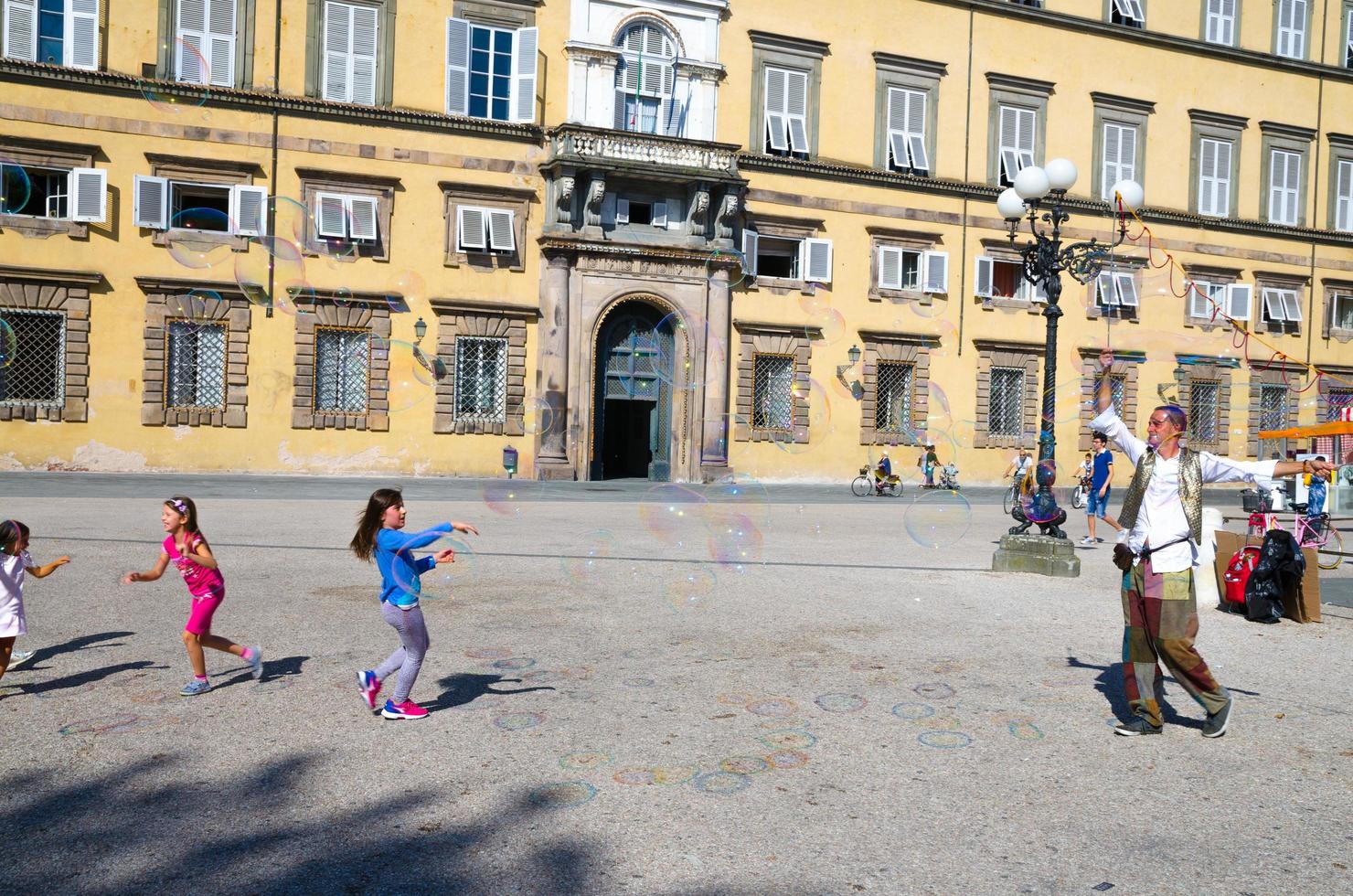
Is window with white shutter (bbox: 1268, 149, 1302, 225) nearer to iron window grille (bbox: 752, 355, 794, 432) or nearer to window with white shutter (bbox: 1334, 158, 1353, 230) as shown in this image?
window with white shutter (bbox: 1334, 158, 1353, 230)

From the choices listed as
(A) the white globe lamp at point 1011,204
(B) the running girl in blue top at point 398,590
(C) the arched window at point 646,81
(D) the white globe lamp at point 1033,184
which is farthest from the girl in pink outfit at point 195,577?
(C) the arched window at point 646,81

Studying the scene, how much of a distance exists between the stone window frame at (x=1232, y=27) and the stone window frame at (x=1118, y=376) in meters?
10.1

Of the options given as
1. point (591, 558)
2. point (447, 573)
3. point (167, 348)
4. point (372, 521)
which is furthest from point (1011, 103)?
point (372, 521)

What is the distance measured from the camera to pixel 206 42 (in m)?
27.5

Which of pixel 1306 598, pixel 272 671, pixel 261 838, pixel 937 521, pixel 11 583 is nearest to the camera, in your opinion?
pixel 261 838

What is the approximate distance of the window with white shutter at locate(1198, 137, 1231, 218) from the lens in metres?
37.4

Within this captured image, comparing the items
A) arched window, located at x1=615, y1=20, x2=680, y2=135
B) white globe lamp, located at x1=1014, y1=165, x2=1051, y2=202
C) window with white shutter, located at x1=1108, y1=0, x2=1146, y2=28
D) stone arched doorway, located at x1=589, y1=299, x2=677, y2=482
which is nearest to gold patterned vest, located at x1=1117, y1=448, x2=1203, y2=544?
white globe lamp, located at x1=1014, y1=165, x2=1051, y2=202

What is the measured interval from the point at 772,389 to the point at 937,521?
485 inches

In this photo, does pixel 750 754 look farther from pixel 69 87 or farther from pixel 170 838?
pixel 69 87

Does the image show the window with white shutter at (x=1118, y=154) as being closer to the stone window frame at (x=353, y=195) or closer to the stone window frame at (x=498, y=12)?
the stone window frame at (x=498, y=12)

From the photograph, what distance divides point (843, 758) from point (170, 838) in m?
3.14

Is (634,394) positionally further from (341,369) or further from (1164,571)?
(1164,571)

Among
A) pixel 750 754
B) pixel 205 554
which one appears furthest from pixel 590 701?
pixel 205 554

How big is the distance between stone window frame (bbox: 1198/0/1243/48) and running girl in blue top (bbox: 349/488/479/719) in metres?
37.6
